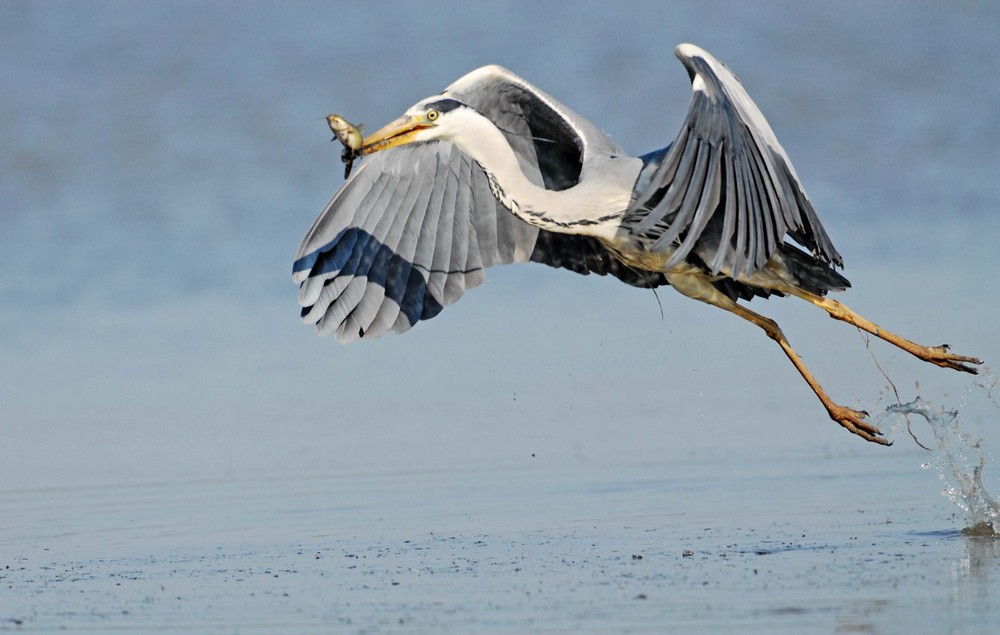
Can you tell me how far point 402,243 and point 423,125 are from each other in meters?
1.81

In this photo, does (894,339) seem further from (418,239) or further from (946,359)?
(418,239)

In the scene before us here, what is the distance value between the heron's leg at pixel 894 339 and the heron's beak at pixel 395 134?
226cm

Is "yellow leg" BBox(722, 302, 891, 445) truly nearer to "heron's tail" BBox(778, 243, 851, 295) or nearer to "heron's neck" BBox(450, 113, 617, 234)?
"heron's tail" BBox(778, 243, 851, 295)

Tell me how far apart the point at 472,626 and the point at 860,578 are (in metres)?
1.73

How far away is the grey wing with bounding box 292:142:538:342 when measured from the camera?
9.38 metres

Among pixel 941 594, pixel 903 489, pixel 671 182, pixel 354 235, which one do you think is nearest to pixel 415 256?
pixel 354 235

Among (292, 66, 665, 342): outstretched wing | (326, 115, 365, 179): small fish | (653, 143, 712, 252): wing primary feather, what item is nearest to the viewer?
(653, 143, 712, 252): wing primary feather

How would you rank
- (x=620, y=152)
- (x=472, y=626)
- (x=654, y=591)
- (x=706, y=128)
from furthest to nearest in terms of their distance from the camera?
1. (x=620, y=152)
2. (x=706, y=128)
3. (x=654, y=591)
4. (x=472, y=626)

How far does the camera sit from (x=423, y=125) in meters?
7.79

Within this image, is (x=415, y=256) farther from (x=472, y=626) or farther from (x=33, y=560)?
(x=472, y=626)

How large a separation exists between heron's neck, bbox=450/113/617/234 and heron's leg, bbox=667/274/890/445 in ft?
2.87

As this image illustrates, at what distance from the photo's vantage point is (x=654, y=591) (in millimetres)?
6289

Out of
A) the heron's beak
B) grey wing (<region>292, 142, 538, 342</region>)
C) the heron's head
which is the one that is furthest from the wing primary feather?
grey wing (<region>292, 142, 538, 342</region>)

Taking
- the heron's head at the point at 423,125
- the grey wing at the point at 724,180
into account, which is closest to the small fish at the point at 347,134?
the heron's head at the point at 423,125
